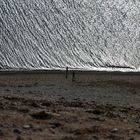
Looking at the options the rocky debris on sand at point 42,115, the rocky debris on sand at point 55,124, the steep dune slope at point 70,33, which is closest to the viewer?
the rocky debris on sand at point 55,124

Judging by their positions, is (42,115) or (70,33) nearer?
(42,115)

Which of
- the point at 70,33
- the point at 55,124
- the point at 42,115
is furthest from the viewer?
the point at 70,33

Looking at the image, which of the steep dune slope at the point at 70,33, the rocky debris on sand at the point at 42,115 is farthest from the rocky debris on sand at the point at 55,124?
the steep dune slope at the point at 70,33

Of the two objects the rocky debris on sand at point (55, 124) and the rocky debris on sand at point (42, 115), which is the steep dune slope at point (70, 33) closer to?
the rocky debris on sand at point (42, 115)

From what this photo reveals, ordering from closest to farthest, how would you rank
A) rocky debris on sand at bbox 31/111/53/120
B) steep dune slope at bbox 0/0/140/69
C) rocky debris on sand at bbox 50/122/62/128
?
rocky debris on sand at bbox 50/122/62/128 < rocky debris on sand at bbox 31/111/53/120 < steep dune slope at bbox 0/0/140/69

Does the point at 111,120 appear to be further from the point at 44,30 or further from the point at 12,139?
the point at 44,30

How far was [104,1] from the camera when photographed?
56312 millimetres

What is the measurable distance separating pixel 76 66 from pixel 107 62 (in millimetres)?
3559

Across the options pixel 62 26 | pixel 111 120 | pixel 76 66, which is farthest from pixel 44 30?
pixel 111 120

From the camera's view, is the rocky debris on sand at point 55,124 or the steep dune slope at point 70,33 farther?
the steep dune slope at point 70,33

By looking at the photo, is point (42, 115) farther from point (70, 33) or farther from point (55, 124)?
point (70, 33)

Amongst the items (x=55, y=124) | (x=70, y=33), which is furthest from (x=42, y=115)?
(x=70, y=33)

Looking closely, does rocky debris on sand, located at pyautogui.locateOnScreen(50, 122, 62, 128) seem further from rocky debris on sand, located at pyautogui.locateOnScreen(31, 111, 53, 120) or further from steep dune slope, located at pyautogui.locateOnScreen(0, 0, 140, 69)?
steep dune slope, located at pyautogui.locateOnScreen(0, 0, 140, 69)

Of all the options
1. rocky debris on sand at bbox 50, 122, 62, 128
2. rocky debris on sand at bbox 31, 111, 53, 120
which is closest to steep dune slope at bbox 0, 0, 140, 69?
rocky debris on sand at bbox 31, 111, 53, 120
